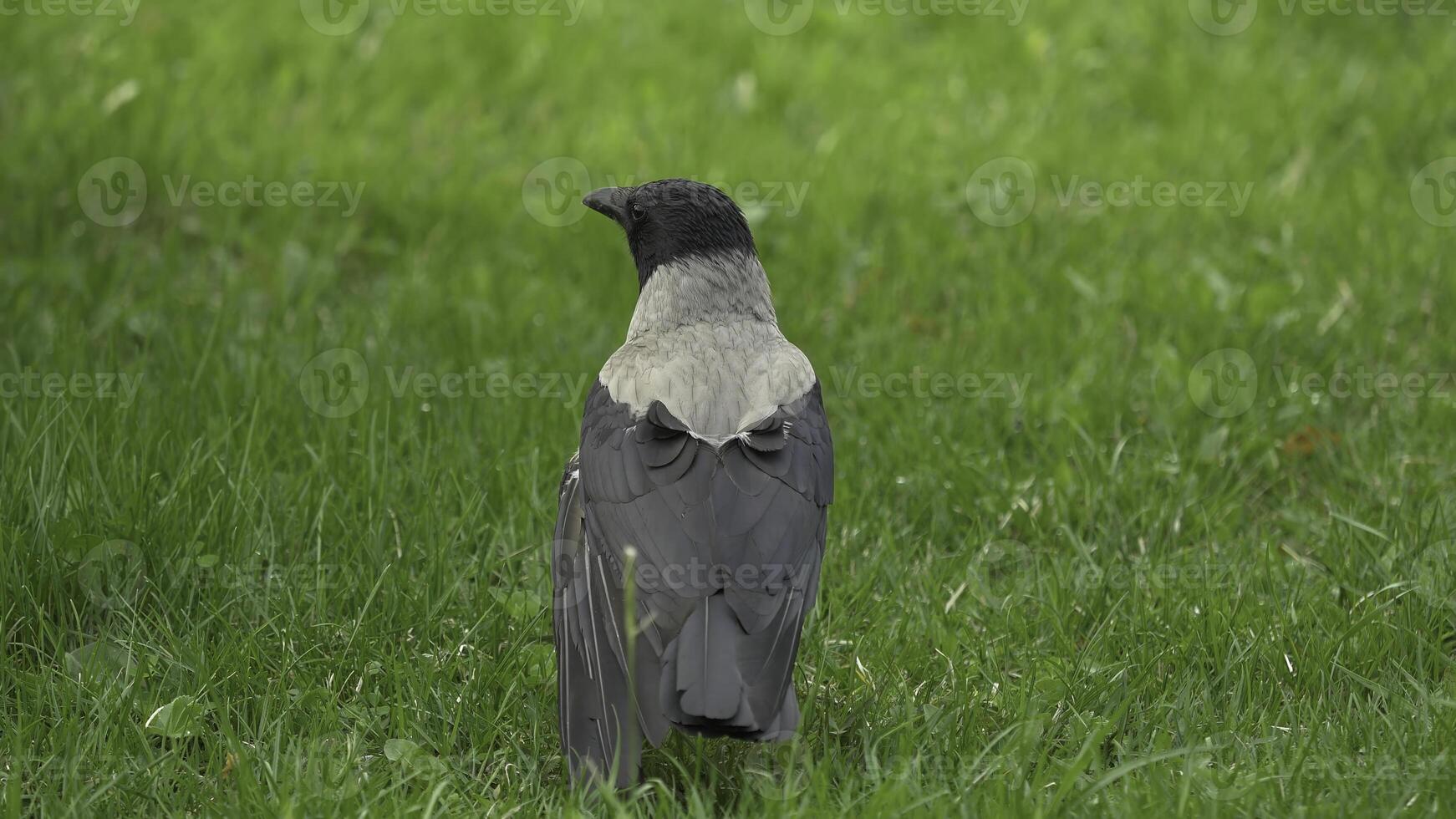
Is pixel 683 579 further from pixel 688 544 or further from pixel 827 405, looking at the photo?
pixel 827 405

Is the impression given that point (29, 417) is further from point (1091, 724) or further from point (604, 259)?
point (1091, 724)

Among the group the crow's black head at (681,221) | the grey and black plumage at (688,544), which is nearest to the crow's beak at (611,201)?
the crow's black head at (681,221)

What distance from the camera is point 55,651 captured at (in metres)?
3.54

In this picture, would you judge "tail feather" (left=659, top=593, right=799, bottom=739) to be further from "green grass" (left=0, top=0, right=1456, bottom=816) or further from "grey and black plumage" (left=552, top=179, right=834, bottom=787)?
"green grass" (left=0, top=0, right=1456, bottom=816)

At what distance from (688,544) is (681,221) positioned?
131 centimetres

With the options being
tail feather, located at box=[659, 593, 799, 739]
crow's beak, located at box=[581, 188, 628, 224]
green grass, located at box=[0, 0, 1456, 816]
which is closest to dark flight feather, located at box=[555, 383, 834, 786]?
tail feather, located at box=[659, 593, 799, 739]

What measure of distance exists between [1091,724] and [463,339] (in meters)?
3.13

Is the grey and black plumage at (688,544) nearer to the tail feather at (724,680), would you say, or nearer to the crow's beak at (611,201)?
the tail feather at (724,680)

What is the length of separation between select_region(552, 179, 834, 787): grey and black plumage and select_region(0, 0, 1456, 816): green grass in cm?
22

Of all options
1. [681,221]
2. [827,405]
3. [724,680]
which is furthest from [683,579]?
[827,405]

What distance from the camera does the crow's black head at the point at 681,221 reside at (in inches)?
163

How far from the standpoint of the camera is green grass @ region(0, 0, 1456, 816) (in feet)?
11.0

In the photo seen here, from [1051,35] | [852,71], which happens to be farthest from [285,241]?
[1051,35]

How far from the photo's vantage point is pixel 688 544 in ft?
10.5
